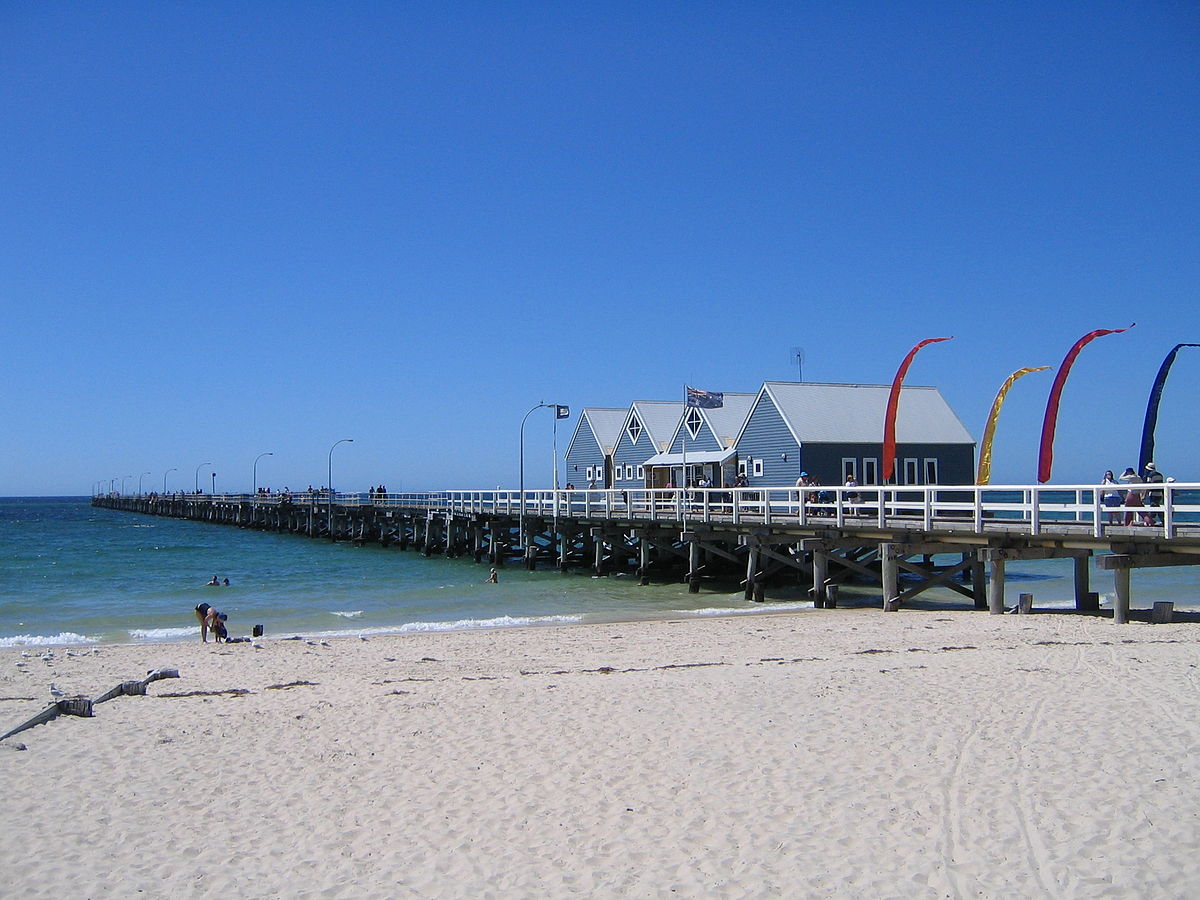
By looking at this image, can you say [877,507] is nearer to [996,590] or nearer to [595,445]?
[996,590]

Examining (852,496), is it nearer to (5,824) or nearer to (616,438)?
(616,438)

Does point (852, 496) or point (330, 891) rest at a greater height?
point (852, 496)

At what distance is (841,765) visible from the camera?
8.20 metres

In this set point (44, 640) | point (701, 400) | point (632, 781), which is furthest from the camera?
point (701, 400)

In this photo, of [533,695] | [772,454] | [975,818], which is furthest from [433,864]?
[772,454]

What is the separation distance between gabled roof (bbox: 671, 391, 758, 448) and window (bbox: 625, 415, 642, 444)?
1.88 metres

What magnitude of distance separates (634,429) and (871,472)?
13.6 metres

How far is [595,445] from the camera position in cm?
4700

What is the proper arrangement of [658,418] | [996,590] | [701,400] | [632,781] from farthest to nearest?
[658,418], [701,400], [996,590], [632,781]

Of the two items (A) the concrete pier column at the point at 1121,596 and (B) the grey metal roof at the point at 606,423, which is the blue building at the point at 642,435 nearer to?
(B) the grey metal roof at the point at 606,423

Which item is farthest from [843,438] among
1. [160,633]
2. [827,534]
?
[160,633]

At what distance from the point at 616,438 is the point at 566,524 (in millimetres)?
11594

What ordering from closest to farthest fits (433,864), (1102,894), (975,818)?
(1102,894), (433,864), (975,818)

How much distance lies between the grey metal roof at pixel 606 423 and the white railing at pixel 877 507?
116 inches
